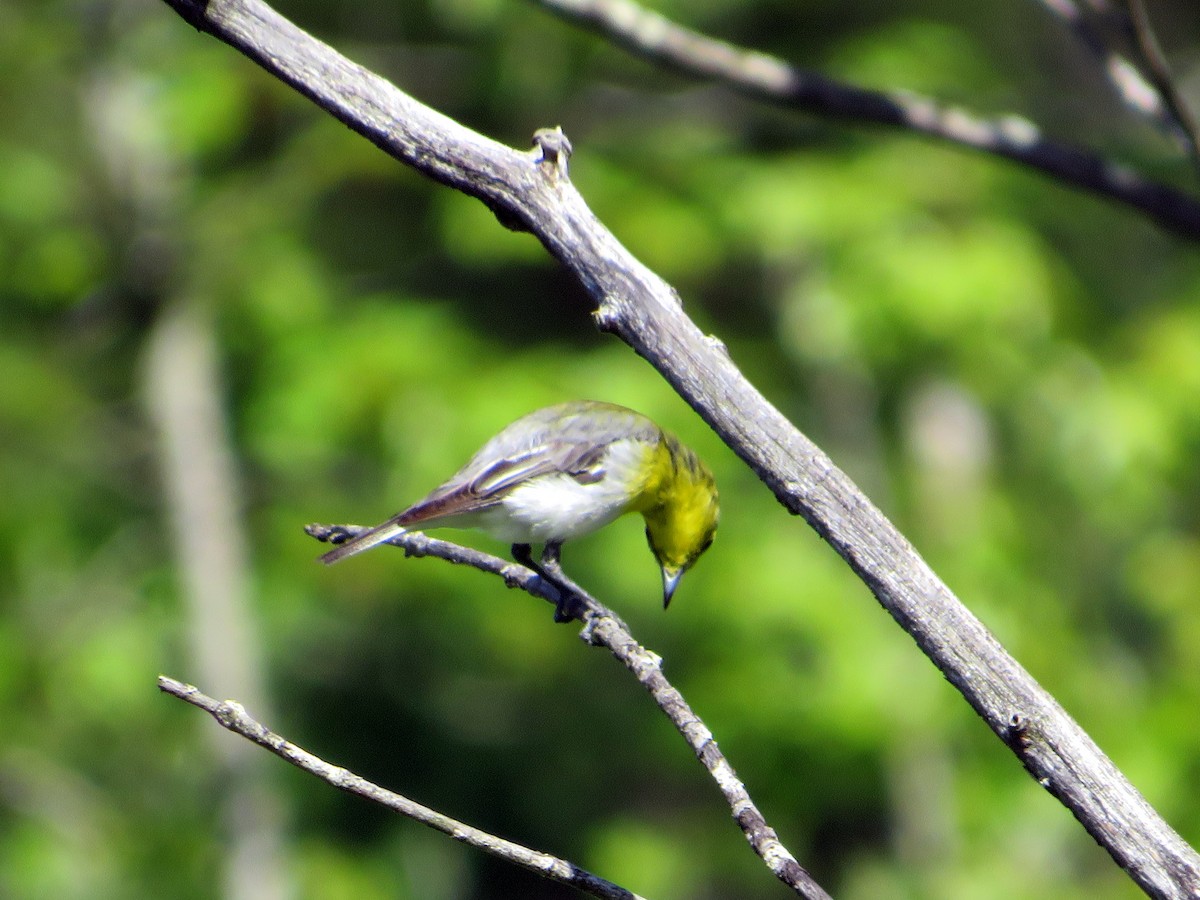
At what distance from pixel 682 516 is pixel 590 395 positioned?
236 centimetres

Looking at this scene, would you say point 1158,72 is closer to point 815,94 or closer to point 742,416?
point 815,94

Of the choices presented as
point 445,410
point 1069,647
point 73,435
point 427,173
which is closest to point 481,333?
point 445,410

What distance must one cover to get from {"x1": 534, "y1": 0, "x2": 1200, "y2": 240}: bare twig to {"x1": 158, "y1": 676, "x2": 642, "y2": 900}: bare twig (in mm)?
2651

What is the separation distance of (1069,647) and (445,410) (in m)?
3.24

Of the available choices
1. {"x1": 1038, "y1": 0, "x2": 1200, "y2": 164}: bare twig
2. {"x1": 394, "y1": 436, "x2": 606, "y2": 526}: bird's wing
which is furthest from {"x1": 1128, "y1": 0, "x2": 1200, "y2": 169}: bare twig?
{"x1": 394, "y1": 436, "x2": 606, "y2": 526}: bird's wing

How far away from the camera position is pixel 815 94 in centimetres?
380

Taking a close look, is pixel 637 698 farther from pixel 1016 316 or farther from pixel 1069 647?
pixel 1016 316

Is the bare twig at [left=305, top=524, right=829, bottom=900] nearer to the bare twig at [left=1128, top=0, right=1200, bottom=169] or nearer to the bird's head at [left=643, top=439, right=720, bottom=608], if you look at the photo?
the bird's head at [left=643, top=439, right=720, bottom=608]

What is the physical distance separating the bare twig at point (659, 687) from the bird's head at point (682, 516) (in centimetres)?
94

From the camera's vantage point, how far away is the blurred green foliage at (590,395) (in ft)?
21.5

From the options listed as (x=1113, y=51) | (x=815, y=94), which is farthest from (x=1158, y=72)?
(x=815, y=94)

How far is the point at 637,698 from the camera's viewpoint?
27.5ft

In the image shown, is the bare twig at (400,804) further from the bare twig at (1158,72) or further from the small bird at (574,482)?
the bare twig at (1158,72)

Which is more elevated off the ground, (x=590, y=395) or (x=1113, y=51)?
(x=590, y=395)
